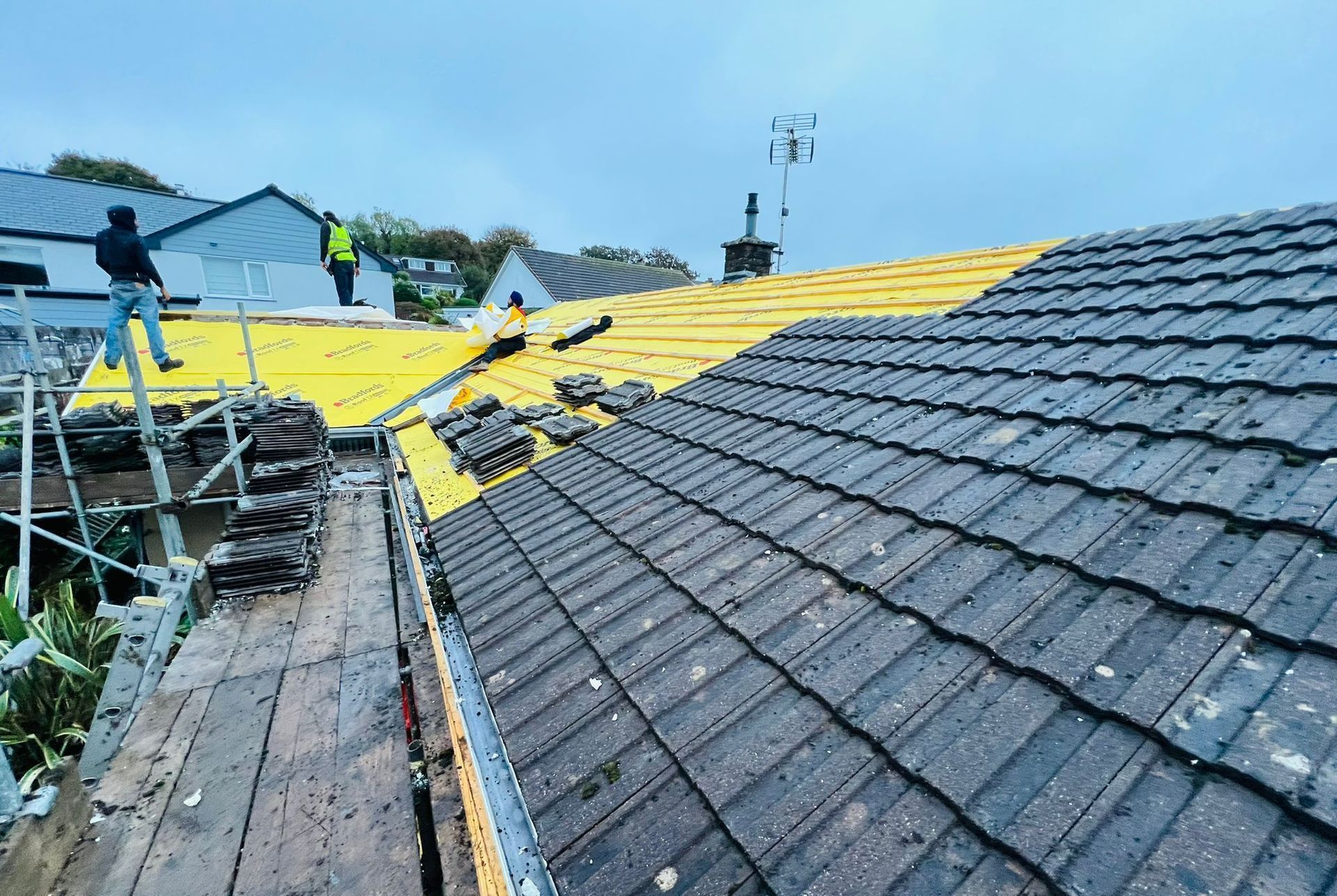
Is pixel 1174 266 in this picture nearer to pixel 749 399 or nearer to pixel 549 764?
pixel 749 399

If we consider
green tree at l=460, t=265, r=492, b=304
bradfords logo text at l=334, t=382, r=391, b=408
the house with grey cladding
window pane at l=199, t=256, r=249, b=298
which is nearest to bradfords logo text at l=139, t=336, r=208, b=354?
bradfords logo text at l=334, t=382, r=391, b=408

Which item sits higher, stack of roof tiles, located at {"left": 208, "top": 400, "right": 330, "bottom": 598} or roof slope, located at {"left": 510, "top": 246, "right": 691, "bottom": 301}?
roof slope, located at {"left": 510, "top": 246, "right": 691, "bottom": 301}

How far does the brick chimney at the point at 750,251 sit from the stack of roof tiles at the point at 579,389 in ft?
20.7

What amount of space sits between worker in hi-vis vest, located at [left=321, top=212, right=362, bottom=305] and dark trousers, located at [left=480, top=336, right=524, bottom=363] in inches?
255

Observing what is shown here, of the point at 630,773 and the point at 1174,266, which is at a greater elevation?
the point at 1174,266

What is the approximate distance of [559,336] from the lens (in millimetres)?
9227

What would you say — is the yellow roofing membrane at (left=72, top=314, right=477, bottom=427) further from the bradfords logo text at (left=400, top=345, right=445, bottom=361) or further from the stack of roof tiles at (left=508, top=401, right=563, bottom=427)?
the stack of roof tiles at (left=508, top=401, right=563, bottom=427)

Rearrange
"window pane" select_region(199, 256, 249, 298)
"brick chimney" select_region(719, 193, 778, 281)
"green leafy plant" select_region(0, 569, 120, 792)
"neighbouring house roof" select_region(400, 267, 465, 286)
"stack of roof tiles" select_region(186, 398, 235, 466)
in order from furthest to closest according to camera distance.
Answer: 1. "neighbouring house roof" select_region(400, 267, 465, 286)
2. "window pane" select_region(199, 256, 249, 298)
3. "brick chimney" select_region(719, 193, 778, 281)
4. "stack of roof tiles" select_region(186, 398, 235, 466)
5. "green leafy plant" select_region(0, 569, 120, 792)

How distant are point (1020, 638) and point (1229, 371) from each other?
1796 mm

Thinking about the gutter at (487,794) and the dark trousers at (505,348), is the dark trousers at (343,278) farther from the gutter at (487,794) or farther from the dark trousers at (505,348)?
the gutter at (487,794)

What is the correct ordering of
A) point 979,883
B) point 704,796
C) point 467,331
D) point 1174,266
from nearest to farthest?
point 979,883, point 704,796, point 1174,266, point 467,331

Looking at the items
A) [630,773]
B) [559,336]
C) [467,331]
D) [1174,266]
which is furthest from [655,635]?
[467,331]

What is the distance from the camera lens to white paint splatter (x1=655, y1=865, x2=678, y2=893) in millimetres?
1286

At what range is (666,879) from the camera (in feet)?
4.27
